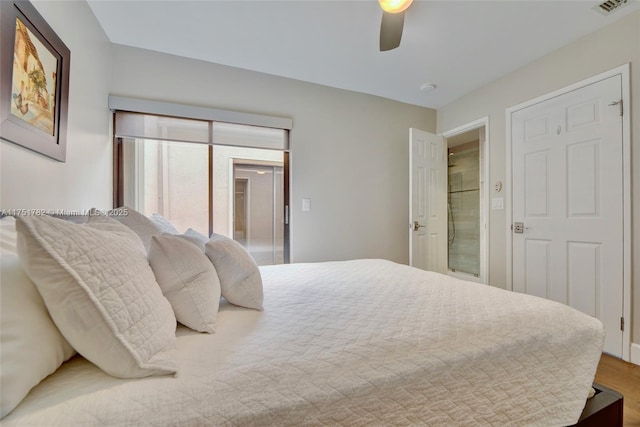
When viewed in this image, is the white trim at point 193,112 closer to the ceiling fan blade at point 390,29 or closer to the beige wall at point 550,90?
the ceiling fan blade at point 390,29

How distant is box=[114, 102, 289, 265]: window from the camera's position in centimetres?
253

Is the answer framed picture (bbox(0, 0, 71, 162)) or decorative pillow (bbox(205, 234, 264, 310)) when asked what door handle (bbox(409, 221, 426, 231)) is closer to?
decorative pillow (bbox(205, 234, 264, 310))

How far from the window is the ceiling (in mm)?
651

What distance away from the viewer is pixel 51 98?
1.49 m

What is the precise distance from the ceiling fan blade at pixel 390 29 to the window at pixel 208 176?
140 cm

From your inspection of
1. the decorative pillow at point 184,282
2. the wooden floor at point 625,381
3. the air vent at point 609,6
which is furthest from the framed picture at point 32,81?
the air vent at point 609,6

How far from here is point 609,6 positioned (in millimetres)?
1893

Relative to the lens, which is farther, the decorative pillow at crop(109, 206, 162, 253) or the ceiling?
the ceiling

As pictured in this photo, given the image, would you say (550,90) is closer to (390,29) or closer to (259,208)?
(390,29)

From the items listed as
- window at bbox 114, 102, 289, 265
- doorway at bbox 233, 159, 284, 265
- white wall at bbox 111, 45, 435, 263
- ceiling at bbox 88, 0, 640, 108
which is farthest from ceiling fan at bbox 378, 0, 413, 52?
doorway at bbox 233, 159, 284, 265

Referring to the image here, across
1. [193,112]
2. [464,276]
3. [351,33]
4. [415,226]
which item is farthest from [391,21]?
[464,276]

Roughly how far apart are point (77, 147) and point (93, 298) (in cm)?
174

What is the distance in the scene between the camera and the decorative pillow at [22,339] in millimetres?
535

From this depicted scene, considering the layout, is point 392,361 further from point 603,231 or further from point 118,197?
point 118,197
